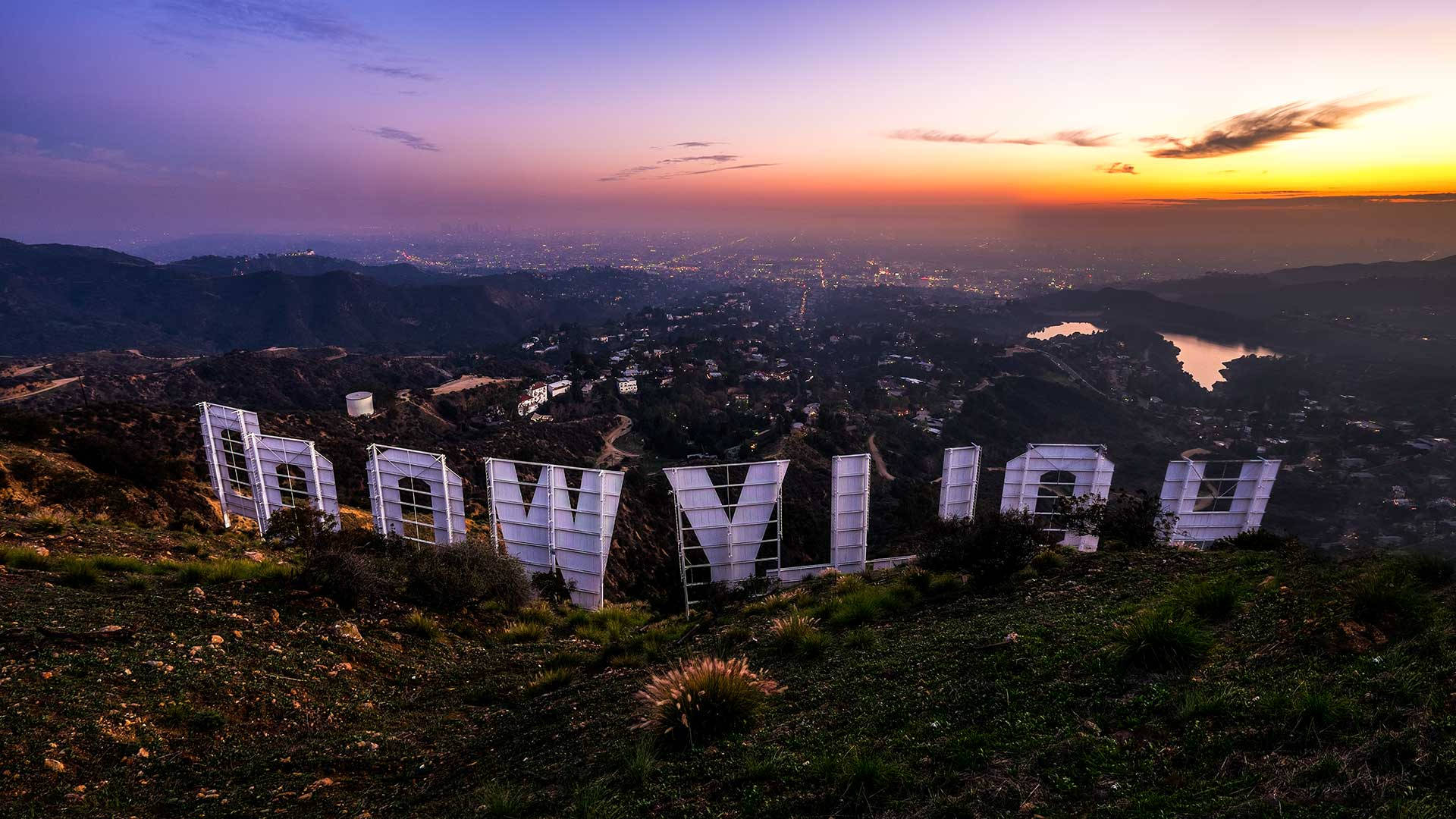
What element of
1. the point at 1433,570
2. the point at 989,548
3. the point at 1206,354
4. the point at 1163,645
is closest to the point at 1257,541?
the point at 989,548

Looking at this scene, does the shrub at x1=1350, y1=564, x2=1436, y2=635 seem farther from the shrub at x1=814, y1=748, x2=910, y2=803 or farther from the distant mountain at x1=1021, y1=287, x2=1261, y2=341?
the distant mountain at x1=1021, y1=287, x2=1261, y2=341

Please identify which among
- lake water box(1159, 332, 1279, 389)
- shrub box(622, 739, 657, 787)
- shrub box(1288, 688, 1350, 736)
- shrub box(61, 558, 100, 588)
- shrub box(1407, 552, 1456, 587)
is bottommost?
lake water box(1159, 332, 1279, 389)

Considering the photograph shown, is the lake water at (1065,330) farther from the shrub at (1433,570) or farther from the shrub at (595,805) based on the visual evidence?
the shrub at (595,805)

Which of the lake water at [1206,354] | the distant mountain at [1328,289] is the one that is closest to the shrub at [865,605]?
the lake water at [1206,354]

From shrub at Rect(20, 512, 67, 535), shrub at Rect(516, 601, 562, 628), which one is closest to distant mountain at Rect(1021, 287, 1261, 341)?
shrub at Rect(516, 601, 562, 628)

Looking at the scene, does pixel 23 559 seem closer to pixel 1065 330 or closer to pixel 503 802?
pixel 503 802

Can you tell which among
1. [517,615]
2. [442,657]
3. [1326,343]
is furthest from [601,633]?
[1326,343]

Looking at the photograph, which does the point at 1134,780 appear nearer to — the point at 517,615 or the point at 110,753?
the point at 110,753

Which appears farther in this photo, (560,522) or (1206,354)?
(1206,354)

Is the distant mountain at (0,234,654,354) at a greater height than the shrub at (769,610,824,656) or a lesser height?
lesser
